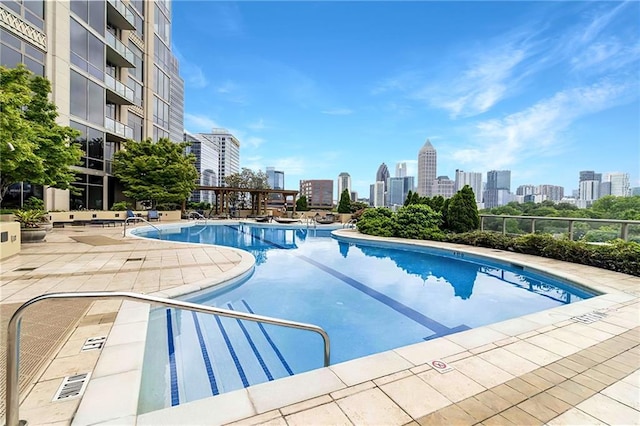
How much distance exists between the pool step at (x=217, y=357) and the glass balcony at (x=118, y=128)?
62.6 ft

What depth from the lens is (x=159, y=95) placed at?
2480 cm

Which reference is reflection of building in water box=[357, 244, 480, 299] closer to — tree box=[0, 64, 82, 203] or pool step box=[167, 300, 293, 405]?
pool step box=[167, 300, 293, 405]

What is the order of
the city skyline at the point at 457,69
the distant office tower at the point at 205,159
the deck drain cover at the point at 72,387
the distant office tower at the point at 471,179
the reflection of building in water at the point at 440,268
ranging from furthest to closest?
the distant office tower at the point at 205,159
the distant office tower at the point at 471,179
the city skyline at the point at 457,69
the reflection of building in water at the point at 440,268
the deck drain cover at the point at 72,387

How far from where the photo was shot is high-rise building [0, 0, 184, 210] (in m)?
13.5

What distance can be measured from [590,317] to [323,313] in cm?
403

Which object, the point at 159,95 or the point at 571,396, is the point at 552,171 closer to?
the point at 571,396

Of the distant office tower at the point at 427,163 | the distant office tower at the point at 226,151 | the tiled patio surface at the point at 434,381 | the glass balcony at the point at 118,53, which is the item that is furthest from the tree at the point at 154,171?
the distant office tower at the point at 226,151

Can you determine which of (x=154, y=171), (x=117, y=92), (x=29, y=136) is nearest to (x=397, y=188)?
(x=154, y=171)

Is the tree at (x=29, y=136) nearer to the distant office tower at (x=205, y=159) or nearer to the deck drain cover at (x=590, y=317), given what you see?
the deck drain cover at (x=590, y=317)

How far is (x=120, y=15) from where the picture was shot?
61.2 ft

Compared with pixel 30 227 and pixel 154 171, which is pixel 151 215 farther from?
pixel 30 227

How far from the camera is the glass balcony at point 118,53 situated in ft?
59.5

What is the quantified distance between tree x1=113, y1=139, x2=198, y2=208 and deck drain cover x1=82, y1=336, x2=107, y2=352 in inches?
742

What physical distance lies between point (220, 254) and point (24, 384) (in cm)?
662
